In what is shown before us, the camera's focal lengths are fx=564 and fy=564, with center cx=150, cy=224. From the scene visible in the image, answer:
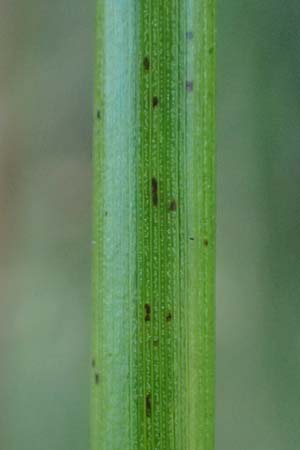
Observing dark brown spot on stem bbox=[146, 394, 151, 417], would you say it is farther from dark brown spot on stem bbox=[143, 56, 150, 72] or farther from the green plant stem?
dark brown spot on stem bbox=[143, 56, 150, 72]

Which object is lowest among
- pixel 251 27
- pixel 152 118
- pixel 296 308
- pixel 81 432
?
pixel 81 432

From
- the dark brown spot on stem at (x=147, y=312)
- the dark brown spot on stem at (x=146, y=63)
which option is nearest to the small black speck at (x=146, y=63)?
the dark brown spot on stem at (x=146, y=63)

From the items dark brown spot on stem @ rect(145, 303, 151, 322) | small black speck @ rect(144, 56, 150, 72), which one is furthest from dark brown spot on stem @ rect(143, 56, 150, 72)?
dark brown spot on stem @ rect(145, 303, 151, 322)

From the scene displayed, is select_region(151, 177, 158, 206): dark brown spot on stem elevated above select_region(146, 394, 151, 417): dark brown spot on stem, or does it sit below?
above

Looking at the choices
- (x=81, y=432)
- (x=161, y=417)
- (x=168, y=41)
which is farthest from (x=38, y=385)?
(x=168, y=41)

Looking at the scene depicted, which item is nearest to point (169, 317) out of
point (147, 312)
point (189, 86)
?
point (147, 312)

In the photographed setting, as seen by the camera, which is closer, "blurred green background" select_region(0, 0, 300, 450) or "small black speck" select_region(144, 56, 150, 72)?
"small black speck" select_region(144, 56, 150, 72)

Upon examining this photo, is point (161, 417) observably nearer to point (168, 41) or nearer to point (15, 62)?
point (168, 41)

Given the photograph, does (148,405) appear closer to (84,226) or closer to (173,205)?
(173,205)
